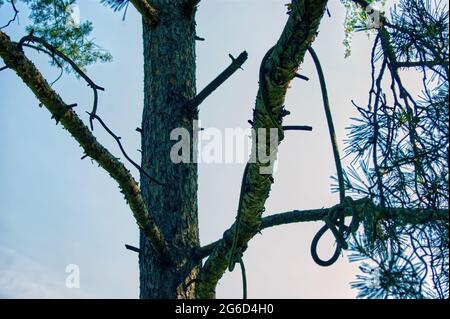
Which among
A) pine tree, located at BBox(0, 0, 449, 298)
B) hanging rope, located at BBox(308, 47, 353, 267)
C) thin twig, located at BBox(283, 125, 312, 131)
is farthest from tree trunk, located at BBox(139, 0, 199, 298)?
hanging rope, located at BBox(308, 47, 353, 267)

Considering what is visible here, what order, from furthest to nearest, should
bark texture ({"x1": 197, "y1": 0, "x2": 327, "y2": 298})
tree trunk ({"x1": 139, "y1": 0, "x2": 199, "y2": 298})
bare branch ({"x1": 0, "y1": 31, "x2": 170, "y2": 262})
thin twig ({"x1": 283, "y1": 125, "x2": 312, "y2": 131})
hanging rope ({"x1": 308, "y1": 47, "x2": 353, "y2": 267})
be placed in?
tree trunk ({"x1": 139, "y1": 0, "x2": 199, "y2": 298}), bare branch ({"x1": 0, "y1": 31, "x2": 170, "y2": 262}), thin twig ({"x1": 283, "y1": 125, "x2": 312, "y2": 131}), bark texture ({"x1": 197, "y1": 0, "x2": 327, "y2": 298}), hanging rope ({"x1": 308, "y1": 47, "x2": 353, "y2": 267})

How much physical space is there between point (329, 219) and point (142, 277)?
1.70m

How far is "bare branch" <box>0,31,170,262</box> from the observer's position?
268cm

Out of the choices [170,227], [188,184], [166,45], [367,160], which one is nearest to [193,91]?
[166,45]

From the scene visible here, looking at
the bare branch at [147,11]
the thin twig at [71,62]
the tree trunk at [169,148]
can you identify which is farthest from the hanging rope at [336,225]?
the bare branch at [147,11]

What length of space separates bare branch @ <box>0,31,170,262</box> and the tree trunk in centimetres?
24

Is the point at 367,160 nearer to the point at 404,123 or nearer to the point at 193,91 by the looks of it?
the point at 404,123

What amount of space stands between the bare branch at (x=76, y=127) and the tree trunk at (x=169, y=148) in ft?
0.79

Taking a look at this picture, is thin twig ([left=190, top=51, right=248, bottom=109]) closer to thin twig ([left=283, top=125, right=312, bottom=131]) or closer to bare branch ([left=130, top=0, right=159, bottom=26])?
bare branch ([left=130, top=0, right=159, bottom=26])

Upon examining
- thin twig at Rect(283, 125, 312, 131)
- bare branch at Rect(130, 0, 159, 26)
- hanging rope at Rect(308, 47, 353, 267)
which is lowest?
hanging rope at Rect(308, 47, 353, 267)

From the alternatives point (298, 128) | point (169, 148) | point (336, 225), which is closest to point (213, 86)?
point (169, 148)

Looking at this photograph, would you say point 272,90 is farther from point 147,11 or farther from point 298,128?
point 147,11

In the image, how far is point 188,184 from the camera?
3412 mm

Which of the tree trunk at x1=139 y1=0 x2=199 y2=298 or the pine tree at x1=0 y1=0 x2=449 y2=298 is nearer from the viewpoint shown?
the pine tree at x1=0 y1=0 x2=449 y2=298
